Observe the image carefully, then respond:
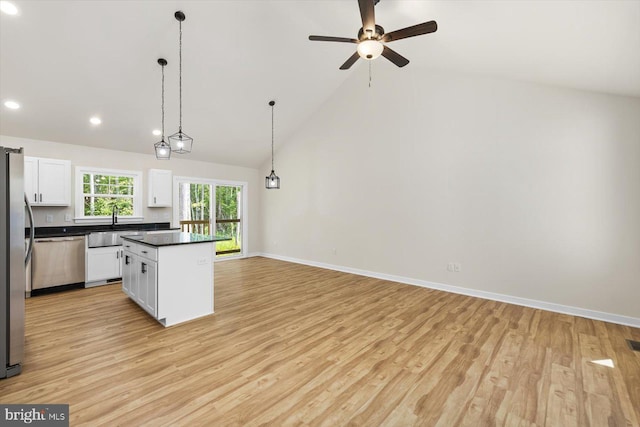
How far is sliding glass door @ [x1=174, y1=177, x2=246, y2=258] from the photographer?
22.1 feet

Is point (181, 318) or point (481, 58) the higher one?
point (481, 58)

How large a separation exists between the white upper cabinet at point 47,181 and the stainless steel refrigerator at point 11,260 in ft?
9.71

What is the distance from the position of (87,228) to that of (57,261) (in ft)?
2.96

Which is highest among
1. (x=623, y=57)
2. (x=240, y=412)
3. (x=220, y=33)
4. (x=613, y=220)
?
(x=220, y=33)

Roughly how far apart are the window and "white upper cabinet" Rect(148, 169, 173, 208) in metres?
0.24

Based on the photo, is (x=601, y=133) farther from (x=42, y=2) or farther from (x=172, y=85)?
(x=42, y=2)

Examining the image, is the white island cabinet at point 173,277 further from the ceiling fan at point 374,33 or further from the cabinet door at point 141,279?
the ceiling fan at point 374,33

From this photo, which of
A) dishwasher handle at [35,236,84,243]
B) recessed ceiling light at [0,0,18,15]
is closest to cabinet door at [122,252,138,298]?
dishwasher handle at [35,236,84,243]

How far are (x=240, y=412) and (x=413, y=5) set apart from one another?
158 inches

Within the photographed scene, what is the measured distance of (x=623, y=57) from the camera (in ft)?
8.71

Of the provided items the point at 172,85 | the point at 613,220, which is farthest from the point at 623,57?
the point at 172,85

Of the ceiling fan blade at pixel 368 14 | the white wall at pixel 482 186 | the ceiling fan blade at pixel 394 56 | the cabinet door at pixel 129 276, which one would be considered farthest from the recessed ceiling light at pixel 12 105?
the ceiling fan blade at pixel 394 56

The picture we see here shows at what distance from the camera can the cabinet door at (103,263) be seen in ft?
15.6

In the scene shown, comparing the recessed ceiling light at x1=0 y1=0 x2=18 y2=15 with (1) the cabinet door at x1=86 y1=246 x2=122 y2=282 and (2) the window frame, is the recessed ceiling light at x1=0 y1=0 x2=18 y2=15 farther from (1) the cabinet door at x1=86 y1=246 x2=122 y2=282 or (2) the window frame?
(2) the window frame
